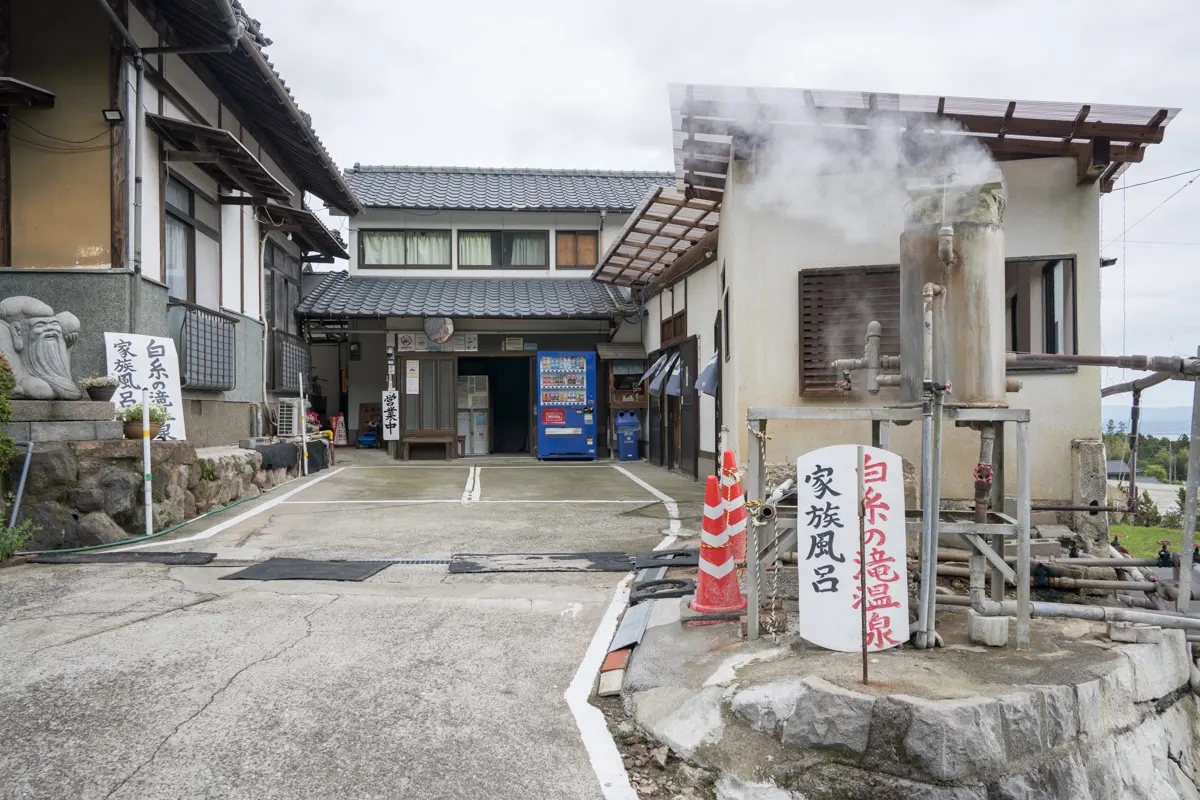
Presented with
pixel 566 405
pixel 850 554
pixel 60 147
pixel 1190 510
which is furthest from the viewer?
pixel 566 405

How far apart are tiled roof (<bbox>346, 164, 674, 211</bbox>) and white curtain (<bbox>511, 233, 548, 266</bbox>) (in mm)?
937

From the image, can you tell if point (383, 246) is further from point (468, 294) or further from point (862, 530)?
point (862, 530)

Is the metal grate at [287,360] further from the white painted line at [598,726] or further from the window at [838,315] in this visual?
the white painted line at [598,726]

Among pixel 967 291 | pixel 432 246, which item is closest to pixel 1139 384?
pixel 967 291

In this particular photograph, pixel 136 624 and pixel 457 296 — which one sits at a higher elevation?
pixel 457 296

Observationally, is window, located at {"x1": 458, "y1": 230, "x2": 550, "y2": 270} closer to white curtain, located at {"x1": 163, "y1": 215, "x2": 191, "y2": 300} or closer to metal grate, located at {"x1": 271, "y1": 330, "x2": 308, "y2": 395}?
metal grate, located at {"x1": 271, "y1": 330, "x2": 308, "y2": 395}

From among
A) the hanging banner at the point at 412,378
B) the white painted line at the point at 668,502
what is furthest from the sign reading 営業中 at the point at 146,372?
the hanging banner at the point at 412,378

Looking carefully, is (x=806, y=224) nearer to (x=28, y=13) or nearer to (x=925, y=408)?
(x=925, y=408)

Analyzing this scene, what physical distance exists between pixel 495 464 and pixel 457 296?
15.2ft

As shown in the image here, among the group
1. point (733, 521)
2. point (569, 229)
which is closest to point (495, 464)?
point (569, 229)

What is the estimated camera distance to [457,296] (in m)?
20.4

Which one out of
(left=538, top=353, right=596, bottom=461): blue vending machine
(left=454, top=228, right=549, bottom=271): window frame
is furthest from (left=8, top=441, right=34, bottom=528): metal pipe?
(left=454, top=228, right=549, bottom=271): window frame

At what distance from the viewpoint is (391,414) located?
19.9 meters

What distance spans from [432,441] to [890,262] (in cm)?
1384
